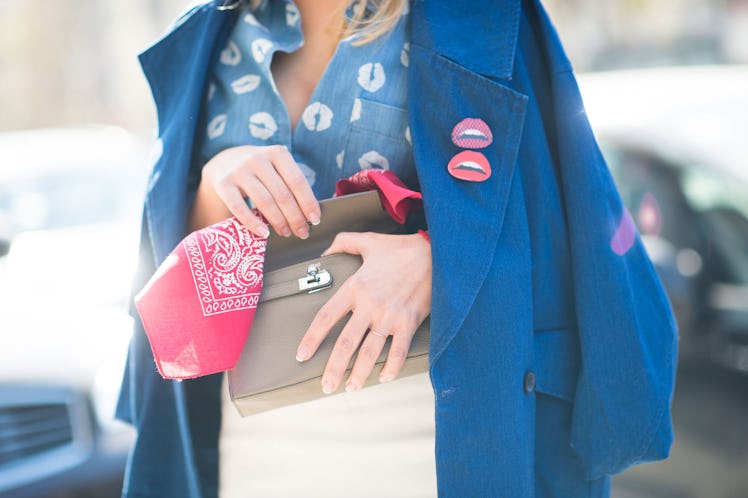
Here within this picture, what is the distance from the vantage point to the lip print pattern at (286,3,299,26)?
4.54 feet

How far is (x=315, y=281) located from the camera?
3.71 feet

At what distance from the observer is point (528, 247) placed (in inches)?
45.2

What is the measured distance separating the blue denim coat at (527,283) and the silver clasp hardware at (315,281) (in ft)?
0.56

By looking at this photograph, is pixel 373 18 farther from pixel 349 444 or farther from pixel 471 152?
pixel 349 444

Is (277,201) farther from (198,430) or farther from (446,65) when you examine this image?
(198,430)

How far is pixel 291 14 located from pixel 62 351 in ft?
5.50

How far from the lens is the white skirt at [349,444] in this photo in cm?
125

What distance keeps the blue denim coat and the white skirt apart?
0.40ft

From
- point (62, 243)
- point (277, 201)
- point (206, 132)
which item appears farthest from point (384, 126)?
point (62, 243)

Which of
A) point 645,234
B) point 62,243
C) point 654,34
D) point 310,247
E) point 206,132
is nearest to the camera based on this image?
point 310,247

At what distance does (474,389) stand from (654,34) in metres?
20.9

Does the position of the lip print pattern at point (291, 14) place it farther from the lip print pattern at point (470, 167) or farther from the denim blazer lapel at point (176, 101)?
the lip print pattern at point (470, 167)

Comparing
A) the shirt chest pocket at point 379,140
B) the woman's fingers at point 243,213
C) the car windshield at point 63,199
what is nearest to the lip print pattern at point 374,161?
the shirt chest pocket at point 379,140

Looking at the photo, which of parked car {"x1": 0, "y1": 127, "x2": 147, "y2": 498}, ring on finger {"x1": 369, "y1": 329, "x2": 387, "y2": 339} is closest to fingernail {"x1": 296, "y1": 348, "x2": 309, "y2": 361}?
ring on finger {"x1": 369, "y1": 329, "x2": 387, "y2": 339}
